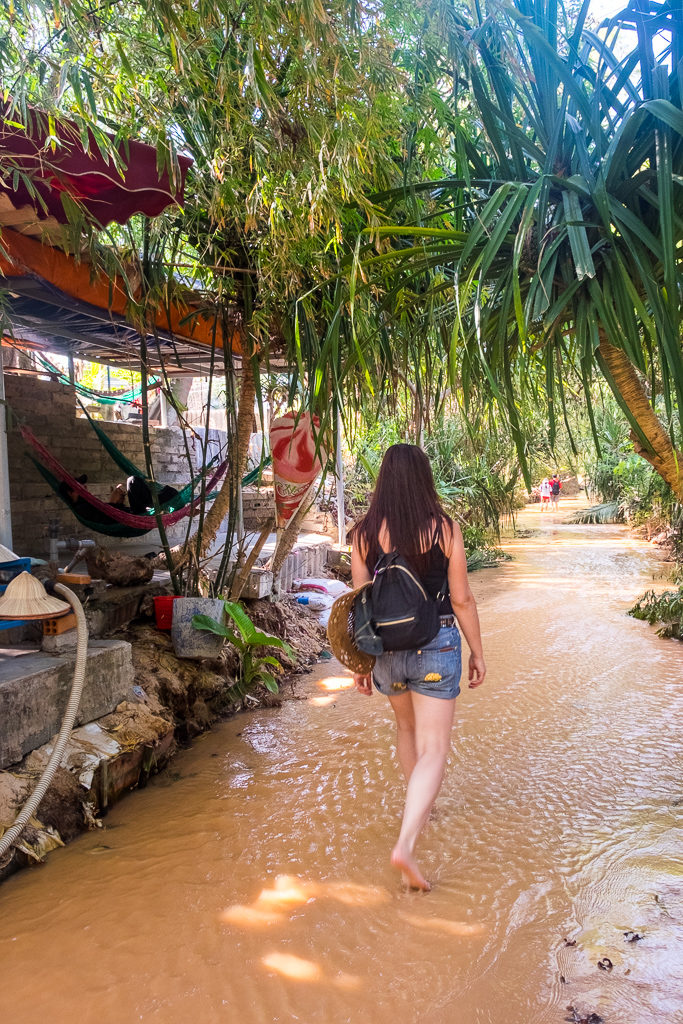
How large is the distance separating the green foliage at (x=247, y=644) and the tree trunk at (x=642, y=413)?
211cm

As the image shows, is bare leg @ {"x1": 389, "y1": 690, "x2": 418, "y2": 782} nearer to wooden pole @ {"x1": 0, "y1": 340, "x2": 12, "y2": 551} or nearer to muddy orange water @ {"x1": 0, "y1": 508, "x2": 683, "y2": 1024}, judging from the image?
muddy orange water @ {"x1": 0, "y1": 508, "x2": 683, "y2": 1024}

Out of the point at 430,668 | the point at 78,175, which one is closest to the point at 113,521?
the point at 78,175

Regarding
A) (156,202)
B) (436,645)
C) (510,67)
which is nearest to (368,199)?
(510,67)

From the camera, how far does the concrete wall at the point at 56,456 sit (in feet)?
16.2

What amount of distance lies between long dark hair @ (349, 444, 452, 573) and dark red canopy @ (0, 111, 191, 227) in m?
1.22

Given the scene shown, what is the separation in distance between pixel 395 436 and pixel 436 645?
656 centimetres

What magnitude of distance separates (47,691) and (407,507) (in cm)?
146

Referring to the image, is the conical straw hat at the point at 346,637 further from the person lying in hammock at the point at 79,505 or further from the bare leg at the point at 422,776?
the person lying in hammock at the point at 79,505

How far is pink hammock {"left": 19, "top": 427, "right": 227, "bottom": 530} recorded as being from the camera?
12.4ft

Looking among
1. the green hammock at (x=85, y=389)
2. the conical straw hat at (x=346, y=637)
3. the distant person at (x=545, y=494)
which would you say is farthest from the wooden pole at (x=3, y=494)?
the distant person at (x=545, y=494)

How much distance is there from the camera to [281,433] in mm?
3697

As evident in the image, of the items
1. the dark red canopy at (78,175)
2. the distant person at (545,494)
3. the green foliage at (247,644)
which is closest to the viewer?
the dark red canopy at (78,175)

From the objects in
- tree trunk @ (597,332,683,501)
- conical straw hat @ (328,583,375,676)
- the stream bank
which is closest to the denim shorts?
conical straw hat @ (328,583,375,676)

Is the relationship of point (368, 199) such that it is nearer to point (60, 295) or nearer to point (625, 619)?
point (60, 295)
